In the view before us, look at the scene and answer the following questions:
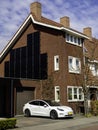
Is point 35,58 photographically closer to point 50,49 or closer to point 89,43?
point 50,49

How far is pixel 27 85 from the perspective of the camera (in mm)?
28656

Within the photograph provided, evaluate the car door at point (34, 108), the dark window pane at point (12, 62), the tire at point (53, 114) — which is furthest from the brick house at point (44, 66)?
the tire at point (53, 114)

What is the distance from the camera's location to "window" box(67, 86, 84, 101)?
29.7 meters

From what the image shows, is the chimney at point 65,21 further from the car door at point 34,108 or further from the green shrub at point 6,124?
the green shrub at point 6,124

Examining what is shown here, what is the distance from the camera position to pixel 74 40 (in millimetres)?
31156

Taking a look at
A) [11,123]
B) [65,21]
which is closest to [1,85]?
[11,123]

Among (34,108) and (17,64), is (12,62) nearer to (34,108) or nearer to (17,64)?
(17,64)

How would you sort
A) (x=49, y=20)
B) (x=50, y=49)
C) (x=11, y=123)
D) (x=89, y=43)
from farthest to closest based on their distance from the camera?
(x=89, y=43) → (x=49, y=20) → (x=50, y=49) → (x=11, y=123)

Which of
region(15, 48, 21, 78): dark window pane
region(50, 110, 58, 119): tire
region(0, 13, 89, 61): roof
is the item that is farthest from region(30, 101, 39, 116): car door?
region(15, 48, 21, 78): dark window pane

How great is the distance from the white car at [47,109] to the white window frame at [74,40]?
25.8ft

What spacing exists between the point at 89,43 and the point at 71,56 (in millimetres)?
7315

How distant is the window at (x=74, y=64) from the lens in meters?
30.2

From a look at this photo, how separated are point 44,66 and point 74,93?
163 inches

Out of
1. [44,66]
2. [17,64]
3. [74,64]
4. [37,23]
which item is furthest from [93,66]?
[17,64]
